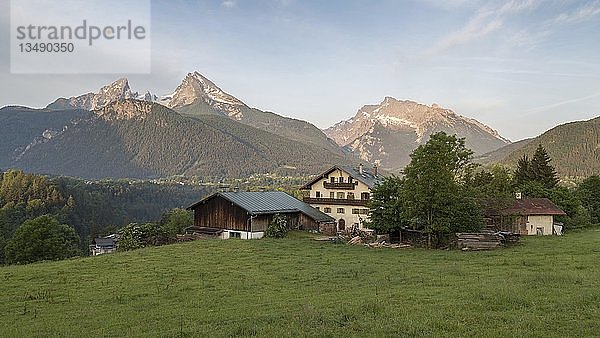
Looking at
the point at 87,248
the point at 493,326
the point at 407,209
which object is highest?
the point at 407,209

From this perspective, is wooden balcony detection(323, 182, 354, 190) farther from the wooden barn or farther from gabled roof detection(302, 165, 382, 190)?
the wooden barn

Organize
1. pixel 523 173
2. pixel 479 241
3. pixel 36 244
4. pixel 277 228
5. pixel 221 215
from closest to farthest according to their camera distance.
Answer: pixel 479 241
pixel 277 228
pixel 221 215
pixel 36 244
pixel 523 173

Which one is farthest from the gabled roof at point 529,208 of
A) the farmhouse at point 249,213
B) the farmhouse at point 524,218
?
the farmhouse at point 249,213

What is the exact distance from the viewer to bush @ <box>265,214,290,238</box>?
50.3 meters

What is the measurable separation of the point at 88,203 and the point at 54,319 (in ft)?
463

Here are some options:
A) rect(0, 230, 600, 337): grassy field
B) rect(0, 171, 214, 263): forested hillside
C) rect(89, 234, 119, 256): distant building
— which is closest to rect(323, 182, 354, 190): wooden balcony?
rect(0, 230, 600, 337): grassy field

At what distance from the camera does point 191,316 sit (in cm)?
1688

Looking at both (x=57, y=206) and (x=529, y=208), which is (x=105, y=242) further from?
(x=529, y=208)

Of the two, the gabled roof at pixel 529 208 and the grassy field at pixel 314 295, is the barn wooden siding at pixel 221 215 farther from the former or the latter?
the gabled roof at pixel 529 208

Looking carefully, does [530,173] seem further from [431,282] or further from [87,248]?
[87,248]

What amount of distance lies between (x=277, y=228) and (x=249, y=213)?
130 inches

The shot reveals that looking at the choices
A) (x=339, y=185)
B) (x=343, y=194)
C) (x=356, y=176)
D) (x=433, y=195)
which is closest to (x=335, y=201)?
(x=343, y=194)

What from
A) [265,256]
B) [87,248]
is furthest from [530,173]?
[87,248]

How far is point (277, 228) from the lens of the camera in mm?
50625
